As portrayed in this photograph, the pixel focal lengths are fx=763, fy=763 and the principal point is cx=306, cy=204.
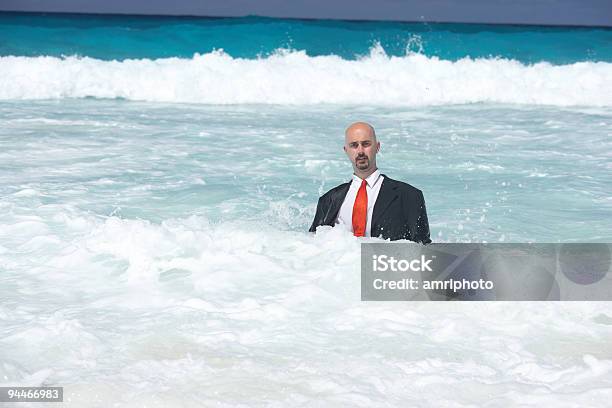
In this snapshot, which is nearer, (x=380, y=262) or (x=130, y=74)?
(x=380, y=262)

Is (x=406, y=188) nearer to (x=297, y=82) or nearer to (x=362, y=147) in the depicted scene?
(x=362, y=147)

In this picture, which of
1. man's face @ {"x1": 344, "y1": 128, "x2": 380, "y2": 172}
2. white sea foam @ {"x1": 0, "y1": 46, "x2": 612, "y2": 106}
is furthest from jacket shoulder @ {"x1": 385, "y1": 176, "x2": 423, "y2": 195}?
white sea foam @ {"x1": 0, "y1": 46, "x2": 612, "y2": 106}

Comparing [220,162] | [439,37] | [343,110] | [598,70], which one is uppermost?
[439,37]

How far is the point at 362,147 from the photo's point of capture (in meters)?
4.88

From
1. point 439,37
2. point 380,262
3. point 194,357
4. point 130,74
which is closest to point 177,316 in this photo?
point 194,357

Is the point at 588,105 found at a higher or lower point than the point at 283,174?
higher

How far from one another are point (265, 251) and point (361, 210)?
976 millimetres

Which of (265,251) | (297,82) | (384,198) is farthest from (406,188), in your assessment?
(297,82)

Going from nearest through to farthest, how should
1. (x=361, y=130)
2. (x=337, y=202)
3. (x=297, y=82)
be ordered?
1. (x=361, y=130)
2. (x=337, y=202)
3. (x=297, y=82)

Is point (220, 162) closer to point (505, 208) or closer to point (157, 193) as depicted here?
point (157, 193)

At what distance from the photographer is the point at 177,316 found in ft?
14.2

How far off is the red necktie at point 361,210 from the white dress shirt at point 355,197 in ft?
0.07

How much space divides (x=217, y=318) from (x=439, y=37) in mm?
30254

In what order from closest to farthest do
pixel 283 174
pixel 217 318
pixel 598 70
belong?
1. pixel 217 318
2. pixel 283 174
3. pixel 598 70
